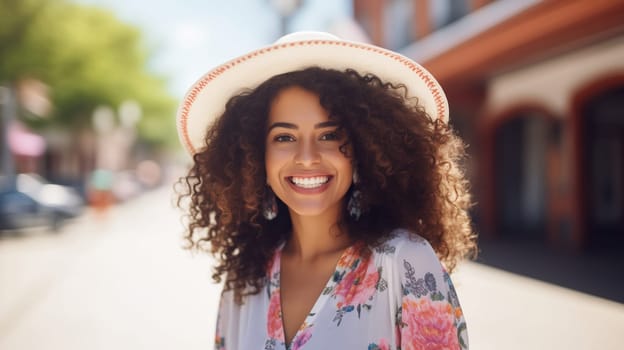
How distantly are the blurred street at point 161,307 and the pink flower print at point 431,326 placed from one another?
121 inches

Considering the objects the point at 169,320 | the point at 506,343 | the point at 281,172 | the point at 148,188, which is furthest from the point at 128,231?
the point at 148,188

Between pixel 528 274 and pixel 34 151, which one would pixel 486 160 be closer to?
pixel 528 274

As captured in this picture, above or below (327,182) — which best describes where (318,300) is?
below

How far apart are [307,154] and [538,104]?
29.3 feet

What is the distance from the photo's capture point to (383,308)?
152 centimetres

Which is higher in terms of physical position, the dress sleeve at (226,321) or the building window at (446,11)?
the building window at (446,11)

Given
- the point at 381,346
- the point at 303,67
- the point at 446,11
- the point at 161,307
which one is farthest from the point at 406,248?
the point at 446,11

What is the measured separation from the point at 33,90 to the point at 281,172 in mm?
25499

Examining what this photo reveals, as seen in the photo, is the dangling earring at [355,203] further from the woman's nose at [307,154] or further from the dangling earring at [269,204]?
the dangling earring at [269,204]

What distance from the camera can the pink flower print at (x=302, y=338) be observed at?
5.07ft

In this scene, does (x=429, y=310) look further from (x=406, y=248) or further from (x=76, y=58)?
(x=76, y=58)

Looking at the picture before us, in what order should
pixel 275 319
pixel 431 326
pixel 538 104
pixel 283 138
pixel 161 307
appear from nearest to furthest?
pixel 431 326
pixel 275 319
pixel 283 138
pixel 161 307
pixel 538 104

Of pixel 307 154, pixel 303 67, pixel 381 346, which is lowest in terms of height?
pixel 381 346

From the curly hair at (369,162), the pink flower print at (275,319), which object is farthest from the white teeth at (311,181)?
the pink flower print at (275,319)
